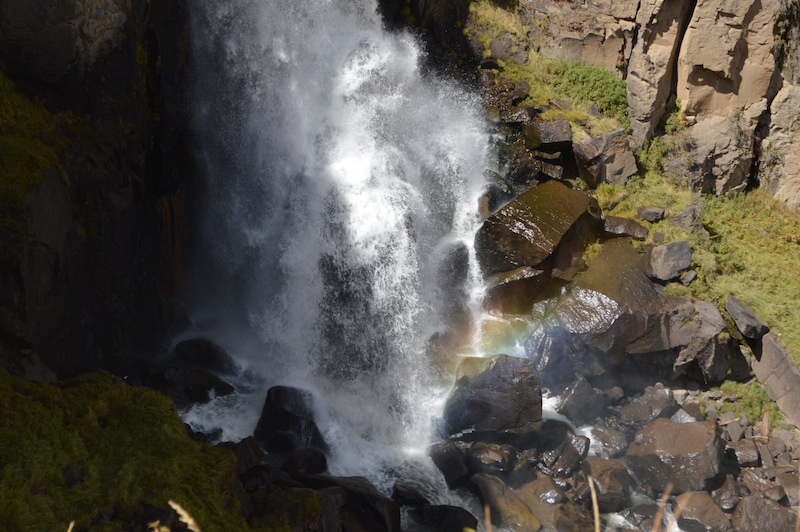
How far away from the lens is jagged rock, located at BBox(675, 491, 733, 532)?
1216cm

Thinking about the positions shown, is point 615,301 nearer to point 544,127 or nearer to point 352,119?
point 544,127

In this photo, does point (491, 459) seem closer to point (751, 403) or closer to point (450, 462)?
point (450, 462)

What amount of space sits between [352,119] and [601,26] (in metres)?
7.88

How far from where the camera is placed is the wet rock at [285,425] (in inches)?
481

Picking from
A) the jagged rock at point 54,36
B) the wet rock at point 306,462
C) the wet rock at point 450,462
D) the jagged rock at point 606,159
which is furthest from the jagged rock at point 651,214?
the jagged rock at point 54,36

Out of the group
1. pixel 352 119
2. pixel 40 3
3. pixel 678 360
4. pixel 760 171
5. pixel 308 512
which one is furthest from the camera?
pixel 760 171

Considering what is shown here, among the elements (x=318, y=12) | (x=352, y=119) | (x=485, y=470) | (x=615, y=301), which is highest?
(x=318, y=12)

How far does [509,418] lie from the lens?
1319 centimetres

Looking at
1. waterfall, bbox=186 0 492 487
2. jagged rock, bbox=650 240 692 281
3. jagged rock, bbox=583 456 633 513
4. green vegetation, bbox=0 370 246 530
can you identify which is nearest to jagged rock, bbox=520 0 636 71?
waterfall, bbox=186 0 492 487

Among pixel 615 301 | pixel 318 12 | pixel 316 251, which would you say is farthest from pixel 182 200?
pixel 615 301

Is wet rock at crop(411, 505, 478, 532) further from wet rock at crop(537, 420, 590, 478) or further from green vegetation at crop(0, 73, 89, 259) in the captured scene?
green vegetation at crop(0, 73, 89, 259)

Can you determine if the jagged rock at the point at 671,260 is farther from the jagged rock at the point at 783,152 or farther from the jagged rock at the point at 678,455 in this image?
the jagged rock at the point at 783,152

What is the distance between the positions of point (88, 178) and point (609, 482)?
11.0 metres

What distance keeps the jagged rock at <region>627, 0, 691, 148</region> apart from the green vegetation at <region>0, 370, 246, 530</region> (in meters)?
14.6
